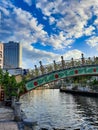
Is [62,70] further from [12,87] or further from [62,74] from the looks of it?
[12,87]

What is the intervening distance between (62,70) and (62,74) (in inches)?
21.4

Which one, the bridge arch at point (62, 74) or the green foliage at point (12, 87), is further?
the bridge arch at point (62, 74)

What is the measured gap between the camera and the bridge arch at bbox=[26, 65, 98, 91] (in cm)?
3816

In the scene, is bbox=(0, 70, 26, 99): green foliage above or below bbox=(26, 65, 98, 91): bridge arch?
below

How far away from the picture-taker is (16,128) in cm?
1942

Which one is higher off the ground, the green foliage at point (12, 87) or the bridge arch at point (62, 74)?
the bridge arch at point (62, 74)

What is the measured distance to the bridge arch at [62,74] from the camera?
3816cm

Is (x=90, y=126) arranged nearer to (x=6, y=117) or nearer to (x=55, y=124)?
(x=55, y=124)

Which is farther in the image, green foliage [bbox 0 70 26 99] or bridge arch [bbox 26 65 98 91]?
bridge arch [bbox 26 65 98 91]

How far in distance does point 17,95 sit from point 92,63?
10.8 metres

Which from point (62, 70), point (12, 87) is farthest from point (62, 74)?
point (12, 87)

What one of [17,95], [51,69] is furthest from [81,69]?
[17,95]

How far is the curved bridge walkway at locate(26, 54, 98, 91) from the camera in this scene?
125 ft

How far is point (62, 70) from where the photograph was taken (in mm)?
38094
